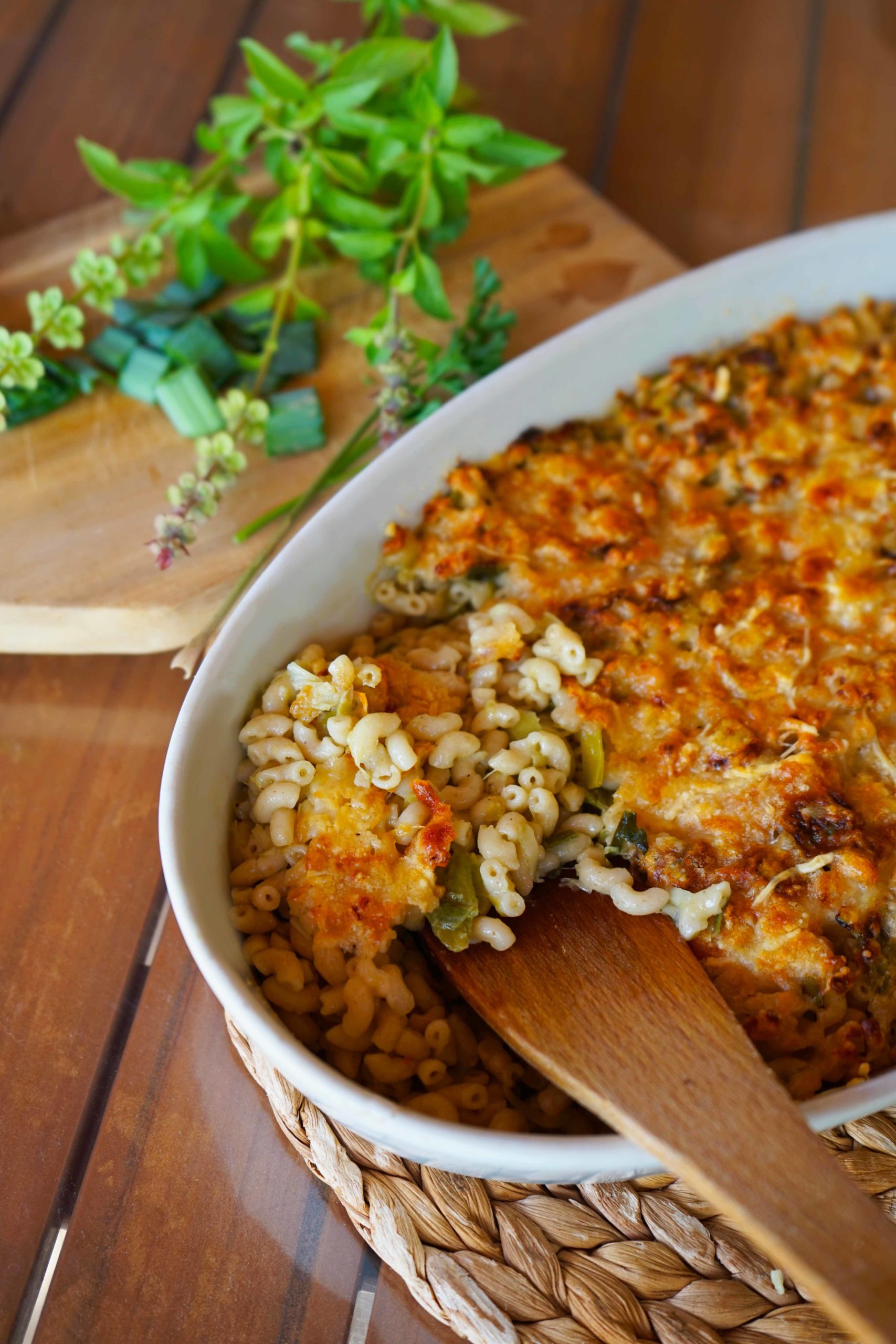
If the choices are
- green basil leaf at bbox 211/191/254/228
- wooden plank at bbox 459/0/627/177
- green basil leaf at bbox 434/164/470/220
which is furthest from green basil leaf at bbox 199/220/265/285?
wooden plank at bbox 459/0/627/177

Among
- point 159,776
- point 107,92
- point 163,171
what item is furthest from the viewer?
point 107,92

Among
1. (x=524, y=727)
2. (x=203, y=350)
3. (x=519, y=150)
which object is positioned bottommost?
(x=524, y=727)

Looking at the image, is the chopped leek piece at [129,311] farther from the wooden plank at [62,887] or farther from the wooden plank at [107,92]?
the wooden plank at [62,887]

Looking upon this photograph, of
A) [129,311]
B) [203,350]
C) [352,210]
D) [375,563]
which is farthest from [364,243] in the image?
[375,563]

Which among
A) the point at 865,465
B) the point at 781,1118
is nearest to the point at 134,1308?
the point at 781,1118

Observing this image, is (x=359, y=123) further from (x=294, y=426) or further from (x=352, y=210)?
(x=294, y=426)

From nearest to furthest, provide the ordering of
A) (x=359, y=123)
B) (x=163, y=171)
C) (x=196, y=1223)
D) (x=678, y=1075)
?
(x=678, y=1075), (x=196, y=1223), (x=359, y=123), (x=163, y=171)

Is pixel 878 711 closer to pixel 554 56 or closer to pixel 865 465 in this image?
pixel 865 465

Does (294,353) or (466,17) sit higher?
(466,17)
